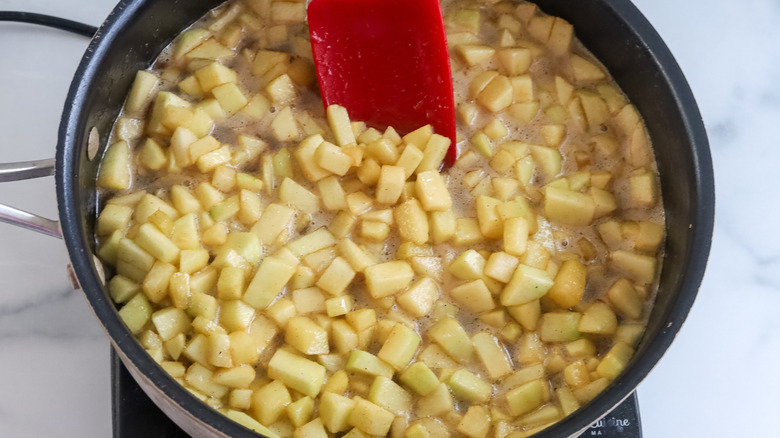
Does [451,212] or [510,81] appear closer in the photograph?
[451,212]

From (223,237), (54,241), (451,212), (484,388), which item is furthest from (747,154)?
(54,241)

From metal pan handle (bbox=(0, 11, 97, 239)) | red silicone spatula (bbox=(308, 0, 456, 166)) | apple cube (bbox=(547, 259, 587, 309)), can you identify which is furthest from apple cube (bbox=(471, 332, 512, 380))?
metal pan handle (bbox=(0, 11, 97, 239))

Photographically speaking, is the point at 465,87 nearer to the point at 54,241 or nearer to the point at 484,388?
the point at 484,388

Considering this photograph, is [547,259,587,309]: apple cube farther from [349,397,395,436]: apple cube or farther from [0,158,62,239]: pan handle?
[0,158,62,239]: pan handle

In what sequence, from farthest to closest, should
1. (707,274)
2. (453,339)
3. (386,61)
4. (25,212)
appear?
(707,274), (386,61), (453,339), (25,212)

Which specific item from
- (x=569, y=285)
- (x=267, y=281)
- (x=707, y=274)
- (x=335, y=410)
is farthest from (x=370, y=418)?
(x=707, y=274)

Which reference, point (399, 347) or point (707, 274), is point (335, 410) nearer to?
point (399, 347)
